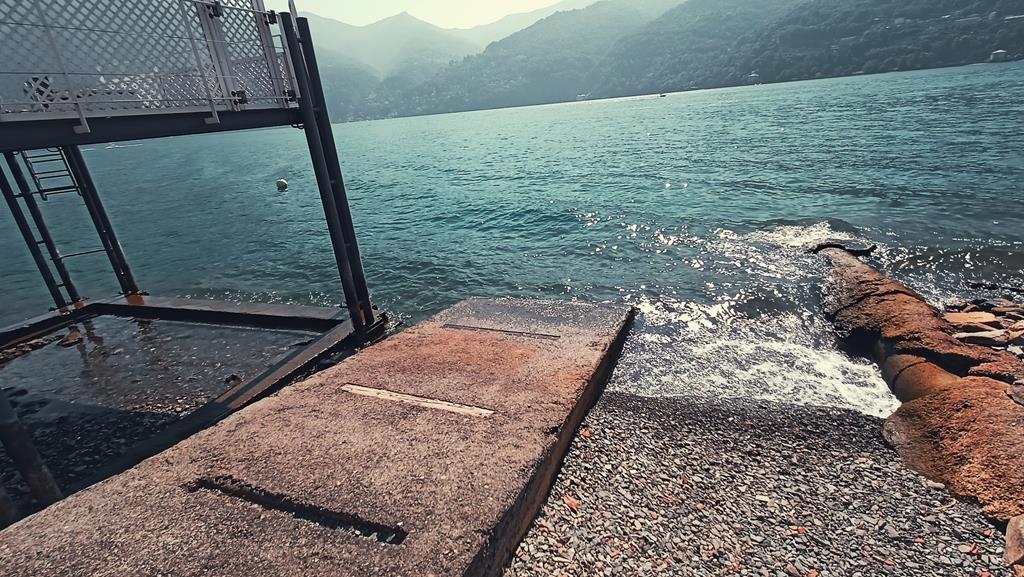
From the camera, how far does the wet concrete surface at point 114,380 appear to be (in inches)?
359

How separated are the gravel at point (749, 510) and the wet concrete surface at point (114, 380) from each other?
8420 millimetres

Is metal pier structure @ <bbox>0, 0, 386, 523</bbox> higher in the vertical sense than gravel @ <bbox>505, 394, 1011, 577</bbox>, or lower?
higher

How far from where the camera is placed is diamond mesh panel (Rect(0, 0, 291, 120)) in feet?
20.2

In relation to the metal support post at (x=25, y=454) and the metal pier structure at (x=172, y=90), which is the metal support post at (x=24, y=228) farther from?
the metal support post at (x=25, y=454)

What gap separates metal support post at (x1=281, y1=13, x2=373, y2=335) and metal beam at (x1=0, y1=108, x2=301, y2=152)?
0.75 m

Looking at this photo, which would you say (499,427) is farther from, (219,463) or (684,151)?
(684,151)

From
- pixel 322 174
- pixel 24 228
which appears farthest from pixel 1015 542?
pixel 24 228

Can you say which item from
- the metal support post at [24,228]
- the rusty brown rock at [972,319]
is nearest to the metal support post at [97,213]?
the metal support post at [24,228]

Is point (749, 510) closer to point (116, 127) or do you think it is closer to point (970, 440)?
point (970, 440)

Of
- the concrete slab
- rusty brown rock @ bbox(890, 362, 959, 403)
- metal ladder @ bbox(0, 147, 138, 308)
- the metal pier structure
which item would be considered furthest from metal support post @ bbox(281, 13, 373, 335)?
rusty brown rock @ bbox(890, 362, 959, 403)

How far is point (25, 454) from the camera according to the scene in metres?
6.07

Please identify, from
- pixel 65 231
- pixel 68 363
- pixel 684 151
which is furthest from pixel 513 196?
pixel 65 231

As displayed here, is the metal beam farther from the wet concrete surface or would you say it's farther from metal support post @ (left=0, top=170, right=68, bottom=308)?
metal support post @ (left=0, top=170, right=68, bottom=308)

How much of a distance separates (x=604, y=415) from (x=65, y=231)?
4670cm
